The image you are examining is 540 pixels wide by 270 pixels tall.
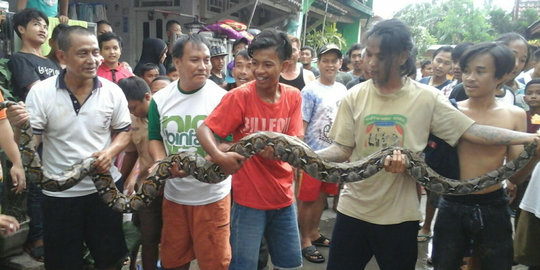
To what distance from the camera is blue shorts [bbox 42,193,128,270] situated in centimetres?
351

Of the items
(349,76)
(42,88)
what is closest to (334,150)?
(42,88)

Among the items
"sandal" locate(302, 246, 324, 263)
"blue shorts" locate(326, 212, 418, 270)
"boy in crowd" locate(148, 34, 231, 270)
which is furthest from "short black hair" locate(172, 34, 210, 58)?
"sandal" locate(302, 246, 324, 263)

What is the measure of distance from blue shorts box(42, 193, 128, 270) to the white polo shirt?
4.5 inches

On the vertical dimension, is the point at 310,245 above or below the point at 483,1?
below

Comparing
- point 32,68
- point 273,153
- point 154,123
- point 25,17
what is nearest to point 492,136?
point 273,153

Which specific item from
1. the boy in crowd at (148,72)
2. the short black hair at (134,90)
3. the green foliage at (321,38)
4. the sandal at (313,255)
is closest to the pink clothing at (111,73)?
the boy in crowd at (148,72)

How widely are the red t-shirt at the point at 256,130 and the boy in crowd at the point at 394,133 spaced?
634 mm

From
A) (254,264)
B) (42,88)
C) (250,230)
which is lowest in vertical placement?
(254,264)

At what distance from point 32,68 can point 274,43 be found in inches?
129

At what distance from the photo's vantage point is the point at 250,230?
3293 mm

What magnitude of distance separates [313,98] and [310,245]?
2056 millimetres

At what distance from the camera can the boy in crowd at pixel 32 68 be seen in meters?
4.50

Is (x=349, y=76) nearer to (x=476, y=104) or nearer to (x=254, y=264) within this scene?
(x=476, y=104)

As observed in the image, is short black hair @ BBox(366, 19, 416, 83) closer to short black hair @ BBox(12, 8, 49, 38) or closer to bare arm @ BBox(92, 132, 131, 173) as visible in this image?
bare arm @ BBox(92, 132, 131, 173)
